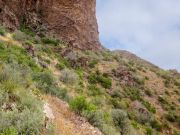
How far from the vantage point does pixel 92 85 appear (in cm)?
2756

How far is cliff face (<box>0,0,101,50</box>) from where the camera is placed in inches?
1289

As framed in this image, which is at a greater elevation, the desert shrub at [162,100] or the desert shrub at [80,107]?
the desert shrub at [162,100]

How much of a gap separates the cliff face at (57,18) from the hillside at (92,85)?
0.99m

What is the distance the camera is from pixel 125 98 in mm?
28922

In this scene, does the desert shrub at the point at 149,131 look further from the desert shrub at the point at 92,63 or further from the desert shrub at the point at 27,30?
the desert shrub at the point at 27,30

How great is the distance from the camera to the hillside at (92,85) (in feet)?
41.7

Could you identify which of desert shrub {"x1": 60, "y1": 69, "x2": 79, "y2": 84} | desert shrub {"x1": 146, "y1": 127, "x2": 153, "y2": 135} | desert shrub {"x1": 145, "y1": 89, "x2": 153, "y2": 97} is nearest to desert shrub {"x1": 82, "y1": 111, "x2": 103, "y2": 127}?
desert shrub {"x1": 60, "y1": 69, "x2": 79, "y2": 84}

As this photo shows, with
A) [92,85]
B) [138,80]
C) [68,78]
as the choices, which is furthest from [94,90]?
[138,80]

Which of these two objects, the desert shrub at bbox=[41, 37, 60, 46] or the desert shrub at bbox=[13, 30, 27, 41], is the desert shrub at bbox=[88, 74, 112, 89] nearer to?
the desert shrub at bbox=[41, 37, 60, 46]

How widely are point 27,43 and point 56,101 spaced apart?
1576cm

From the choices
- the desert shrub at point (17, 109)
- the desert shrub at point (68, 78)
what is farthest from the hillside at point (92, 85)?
the desert shrub at point (17, 109)

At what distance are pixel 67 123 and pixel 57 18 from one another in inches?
946

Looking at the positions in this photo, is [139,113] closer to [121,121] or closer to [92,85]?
[92,85]

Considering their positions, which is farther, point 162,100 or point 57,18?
point 57,18
